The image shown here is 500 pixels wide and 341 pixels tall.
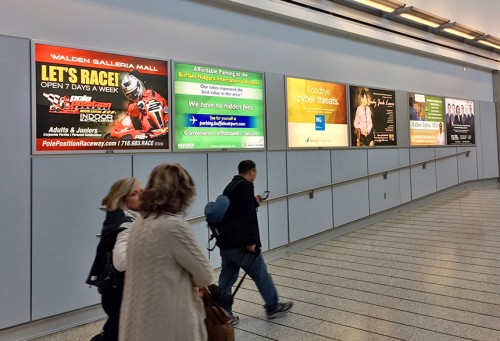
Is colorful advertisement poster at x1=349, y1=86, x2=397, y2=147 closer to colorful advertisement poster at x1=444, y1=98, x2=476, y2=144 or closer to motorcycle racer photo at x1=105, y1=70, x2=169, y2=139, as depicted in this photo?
colorful advertisement poster at x1=444, y1=98, x2=476, y2=144

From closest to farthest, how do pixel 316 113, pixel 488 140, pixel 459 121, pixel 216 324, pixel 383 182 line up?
pixel 216 324 < pixel 316 113 < pixel 383 182 < pixel 459 121 < pixel 488 140

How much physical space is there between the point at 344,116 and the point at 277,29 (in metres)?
1.90

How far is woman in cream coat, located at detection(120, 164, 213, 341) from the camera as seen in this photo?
1414 millimetres

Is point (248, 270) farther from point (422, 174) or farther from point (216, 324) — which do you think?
point (422, 174)

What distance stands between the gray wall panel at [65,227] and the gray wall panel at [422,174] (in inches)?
252

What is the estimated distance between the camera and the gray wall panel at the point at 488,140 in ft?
31.8

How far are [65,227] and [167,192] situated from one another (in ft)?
7.64

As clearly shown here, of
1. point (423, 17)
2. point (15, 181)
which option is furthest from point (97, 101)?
point (423, 17)

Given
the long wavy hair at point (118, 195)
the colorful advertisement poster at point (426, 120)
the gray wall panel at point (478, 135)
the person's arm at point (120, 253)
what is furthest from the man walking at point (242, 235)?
the gray wall panel at point (478, 135)

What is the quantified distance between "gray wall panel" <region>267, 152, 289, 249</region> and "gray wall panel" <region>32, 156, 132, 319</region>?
7.63 ft

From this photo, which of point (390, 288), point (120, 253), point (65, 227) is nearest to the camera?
point (120, 253)

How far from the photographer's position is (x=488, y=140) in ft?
32.5

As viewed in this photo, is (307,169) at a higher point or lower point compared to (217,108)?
lower

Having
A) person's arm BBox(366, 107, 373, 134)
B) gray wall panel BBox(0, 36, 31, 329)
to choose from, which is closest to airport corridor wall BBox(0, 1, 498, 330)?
gray wall panel BBox(0, 36, 31, 329)
